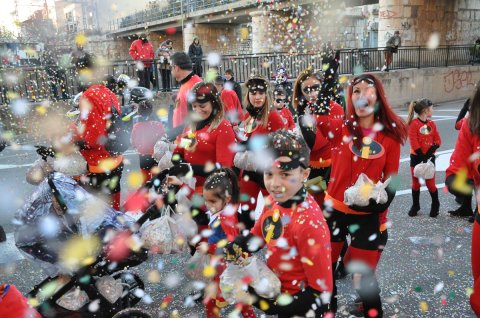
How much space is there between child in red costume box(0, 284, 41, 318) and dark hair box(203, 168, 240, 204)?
1.41 metres

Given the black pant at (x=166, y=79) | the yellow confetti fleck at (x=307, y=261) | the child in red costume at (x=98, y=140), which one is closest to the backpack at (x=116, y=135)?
the child in red costume at (x=98, y=140)

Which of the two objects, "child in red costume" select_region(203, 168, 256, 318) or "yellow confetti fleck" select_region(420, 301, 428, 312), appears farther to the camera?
"yellow confetti fleck" select_region(420, 301, 428, 312)

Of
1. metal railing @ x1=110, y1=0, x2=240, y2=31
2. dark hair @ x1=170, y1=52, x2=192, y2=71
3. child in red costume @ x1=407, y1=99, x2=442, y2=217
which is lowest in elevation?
child in red costume @ x1=407, y1=99, x2=442, y2=217

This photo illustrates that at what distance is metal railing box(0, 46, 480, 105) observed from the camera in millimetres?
11742

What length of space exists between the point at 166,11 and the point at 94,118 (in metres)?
39.7

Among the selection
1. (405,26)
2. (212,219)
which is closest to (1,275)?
(212,219)

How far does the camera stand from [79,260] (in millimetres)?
2836

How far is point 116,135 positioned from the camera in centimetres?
425

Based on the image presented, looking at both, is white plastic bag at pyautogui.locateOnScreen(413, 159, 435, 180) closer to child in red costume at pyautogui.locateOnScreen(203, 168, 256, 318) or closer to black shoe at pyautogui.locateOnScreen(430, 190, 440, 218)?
black shoe at pyautogui.locateOnScreen(430, 190, 440, 218)

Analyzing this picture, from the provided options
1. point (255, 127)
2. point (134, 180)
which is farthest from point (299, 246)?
point (134, 180)

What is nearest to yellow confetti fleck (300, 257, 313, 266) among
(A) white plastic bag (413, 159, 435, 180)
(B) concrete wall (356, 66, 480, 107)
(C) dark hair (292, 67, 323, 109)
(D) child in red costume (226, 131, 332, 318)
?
(D) child in red costume (226, 131, 332, 318)

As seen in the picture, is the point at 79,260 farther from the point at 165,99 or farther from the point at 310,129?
the point at 165,99

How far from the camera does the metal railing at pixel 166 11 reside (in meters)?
33.0

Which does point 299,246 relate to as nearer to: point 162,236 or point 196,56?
point 162,236
